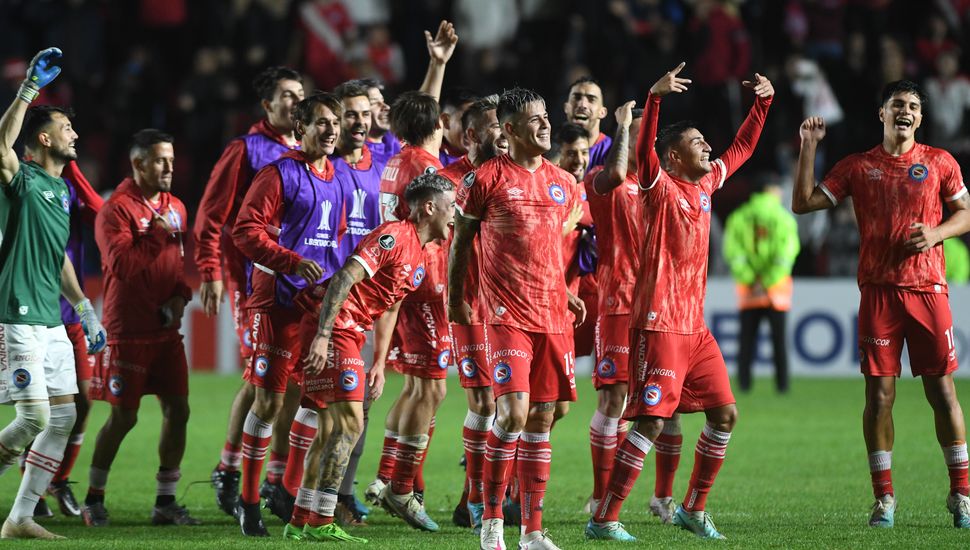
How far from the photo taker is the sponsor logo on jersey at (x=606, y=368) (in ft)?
29.6

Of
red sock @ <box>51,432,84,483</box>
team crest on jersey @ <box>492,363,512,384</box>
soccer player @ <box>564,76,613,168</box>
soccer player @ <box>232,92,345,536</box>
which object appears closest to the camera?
team crest on jersey @ <box>492,363,512,384</box>

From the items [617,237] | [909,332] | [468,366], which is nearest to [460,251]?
[468,366]

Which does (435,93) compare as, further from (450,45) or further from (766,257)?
(766,257)

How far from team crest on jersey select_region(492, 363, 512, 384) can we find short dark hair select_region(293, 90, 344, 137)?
2.17 metres

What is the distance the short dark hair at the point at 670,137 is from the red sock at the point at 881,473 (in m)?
2.34

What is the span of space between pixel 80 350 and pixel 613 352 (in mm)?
3726

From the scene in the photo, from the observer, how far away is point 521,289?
7.61 metres

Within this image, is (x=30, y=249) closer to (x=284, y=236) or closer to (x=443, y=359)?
(x=284, y=236)

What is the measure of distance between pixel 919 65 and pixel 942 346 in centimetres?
1440

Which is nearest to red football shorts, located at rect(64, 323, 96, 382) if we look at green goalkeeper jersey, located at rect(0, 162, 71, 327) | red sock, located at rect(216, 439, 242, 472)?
red sock, located at rect(216, 439, 242, 472)

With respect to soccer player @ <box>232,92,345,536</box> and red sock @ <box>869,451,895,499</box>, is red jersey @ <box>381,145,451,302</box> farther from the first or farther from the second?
red sock @ <box>869,451,895,499</box>

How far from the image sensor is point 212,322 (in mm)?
19328

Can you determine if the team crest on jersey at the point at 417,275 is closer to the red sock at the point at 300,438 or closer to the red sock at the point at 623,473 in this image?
the red sock at the point at 300,438

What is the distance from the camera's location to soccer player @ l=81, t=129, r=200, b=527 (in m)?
9.15
